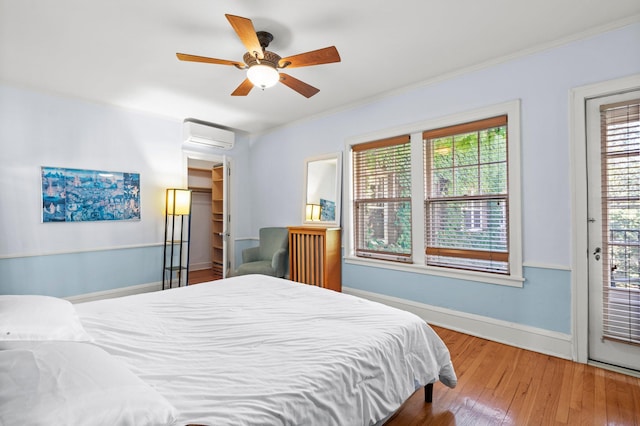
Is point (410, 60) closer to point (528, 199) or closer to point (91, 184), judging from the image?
point (528, 199)

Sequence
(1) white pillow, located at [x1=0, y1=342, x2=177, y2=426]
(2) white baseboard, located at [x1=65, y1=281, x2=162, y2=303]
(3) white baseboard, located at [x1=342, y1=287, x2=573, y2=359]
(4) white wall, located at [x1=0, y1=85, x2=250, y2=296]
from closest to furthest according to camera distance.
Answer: (1) white pillow, located at [x1=0, y1=342, x2=177, y2=426]
(3) white baseboard, located at [x1=342, y1=287, x2=573, y2=359]
(4) white wall, located at [x1=0, y1=85, x2=250, y2=296]
(2) white baseboard, located at [x1=65, y1=281, x2=162, y2=303]

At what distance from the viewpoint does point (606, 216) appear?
93.0 inches

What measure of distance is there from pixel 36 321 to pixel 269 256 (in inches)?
134

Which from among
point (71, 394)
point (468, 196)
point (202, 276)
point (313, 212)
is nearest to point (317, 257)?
point (313, 212)

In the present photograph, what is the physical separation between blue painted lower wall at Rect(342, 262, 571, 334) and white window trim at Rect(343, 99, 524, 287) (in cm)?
7

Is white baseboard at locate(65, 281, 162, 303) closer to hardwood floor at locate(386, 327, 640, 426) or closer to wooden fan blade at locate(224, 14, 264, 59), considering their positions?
wooden fan blade at locate(224, 14, 264, 59)

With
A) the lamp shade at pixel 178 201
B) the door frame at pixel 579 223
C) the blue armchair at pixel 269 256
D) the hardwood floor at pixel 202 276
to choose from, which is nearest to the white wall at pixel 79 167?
the lamp shade at pixel 178 201

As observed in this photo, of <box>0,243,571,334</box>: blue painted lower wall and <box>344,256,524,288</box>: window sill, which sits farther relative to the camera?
<box>344,256,524,288</box>: window sill

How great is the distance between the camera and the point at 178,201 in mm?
4277

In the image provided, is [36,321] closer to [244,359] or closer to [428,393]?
[244,359]

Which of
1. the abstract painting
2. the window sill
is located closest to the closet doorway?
the abstract painting

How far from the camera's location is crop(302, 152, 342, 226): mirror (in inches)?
160

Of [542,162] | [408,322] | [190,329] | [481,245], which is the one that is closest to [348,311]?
[408,322]

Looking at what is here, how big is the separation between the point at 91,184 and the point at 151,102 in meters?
1.24
